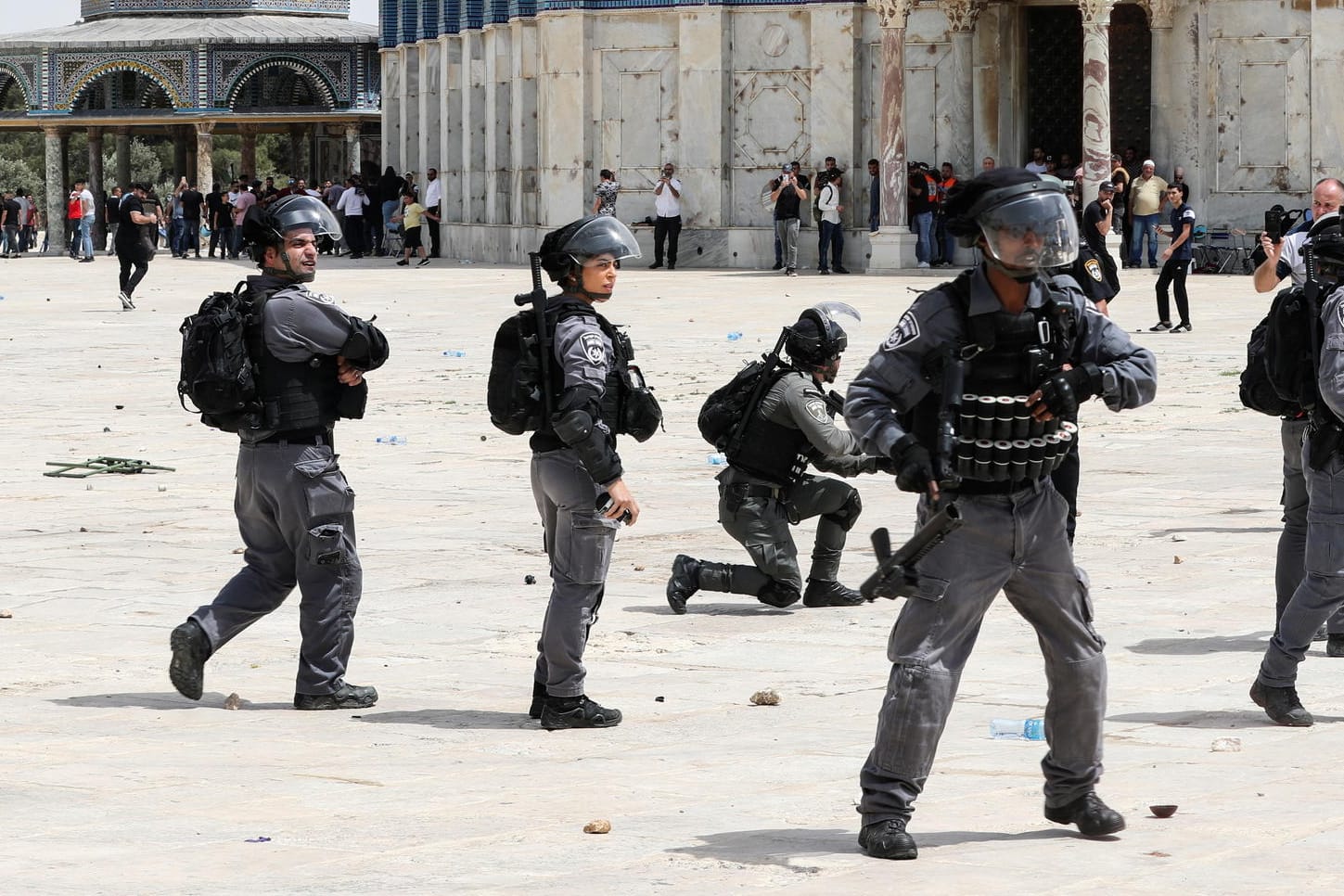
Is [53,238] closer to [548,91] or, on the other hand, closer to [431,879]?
[548,91]

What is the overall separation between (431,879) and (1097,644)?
66.4 inches

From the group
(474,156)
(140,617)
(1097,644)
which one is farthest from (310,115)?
(1097,644)

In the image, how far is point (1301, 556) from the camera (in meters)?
7.77

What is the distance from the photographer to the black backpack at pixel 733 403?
9.23 m

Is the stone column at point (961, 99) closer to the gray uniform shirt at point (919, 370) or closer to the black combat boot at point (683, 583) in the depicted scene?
the black combat boot at point (683, 583)

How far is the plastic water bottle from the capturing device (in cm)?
672

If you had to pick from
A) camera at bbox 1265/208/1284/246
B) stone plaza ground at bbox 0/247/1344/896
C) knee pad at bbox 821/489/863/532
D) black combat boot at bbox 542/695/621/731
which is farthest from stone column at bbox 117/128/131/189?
black combat boot at bbox 542/695/621/731

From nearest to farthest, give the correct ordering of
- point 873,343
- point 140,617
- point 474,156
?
point 140,617, point 873,343, point 474,156

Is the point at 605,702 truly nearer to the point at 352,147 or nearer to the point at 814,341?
the point at 814,341

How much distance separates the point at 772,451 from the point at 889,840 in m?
4.17

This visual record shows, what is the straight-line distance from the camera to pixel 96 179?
52.5 m

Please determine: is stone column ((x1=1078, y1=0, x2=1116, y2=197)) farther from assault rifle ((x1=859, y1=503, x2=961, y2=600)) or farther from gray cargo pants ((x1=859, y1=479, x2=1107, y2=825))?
assault rifle ((x1=859, y1=503, x2=961, y2=600))

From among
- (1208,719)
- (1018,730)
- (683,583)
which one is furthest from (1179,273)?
(1018,730)

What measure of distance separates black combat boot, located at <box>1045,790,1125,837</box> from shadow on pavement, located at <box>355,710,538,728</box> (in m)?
2.08
